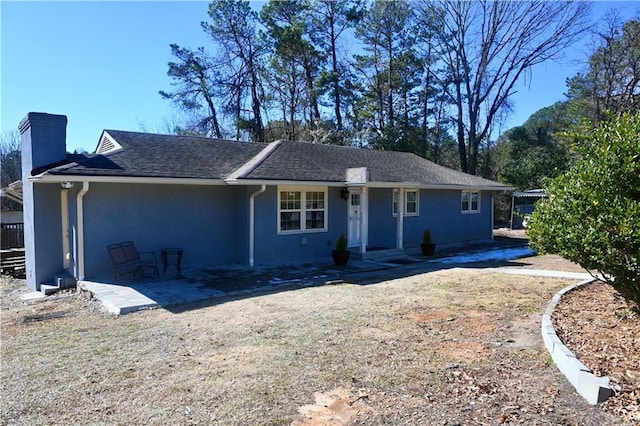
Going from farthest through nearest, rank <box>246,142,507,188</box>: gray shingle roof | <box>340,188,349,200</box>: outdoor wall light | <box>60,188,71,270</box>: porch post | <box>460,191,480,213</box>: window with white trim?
<box>460,191,480,213</box>: window with white trim
<box>340,188,349,200</box>: outdoor wall light
<box>246,142,507,188</box>: gray shingle roof
<box>60,188,71,270</box>: porch post

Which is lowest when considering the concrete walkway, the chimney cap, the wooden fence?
the concrete walkway

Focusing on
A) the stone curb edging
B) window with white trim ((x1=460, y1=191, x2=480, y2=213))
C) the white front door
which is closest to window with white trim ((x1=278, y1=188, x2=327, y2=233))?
the white front door

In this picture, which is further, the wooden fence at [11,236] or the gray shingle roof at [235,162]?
the wooden fence at [11,236]

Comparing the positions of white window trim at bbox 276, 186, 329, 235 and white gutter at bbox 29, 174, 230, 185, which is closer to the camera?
white gutter at bbox 29, 174, 230, 185

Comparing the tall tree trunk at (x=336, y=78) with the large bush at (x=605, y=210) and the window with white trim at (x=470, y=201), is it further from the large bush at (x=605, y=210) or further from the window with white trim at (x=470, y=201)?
the large bush at (x=605, y=210)

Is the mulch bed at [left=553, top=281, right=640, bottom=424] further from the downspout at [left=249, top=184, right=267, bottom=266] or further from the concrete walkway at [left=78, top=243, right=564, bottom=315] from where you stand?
the downspout at [left=249, top=184, right=267, bottom=266]

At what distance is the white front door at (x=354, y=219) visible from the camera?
13.8 meters

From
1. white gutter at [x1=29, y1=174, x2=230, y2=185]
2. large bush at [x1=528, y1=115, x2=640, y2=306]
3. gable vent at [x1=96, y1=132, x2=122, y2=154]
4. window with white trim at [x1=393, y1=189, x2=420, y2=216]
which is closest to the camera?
large bush at [x1=528, y1=115, x2=640, y2=306]

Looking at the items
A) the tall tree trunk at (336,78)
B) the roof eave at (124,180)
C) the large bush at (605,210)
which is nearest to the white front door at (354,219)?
the roof eave at (124,180)

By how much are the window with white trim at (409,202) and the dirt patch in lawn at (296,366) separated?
789 centimetres

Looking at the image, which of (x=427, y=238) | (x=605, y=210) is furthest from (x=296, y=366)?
(x=427, y=238)

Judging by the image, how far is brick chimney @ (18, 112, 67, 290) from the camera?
33.7 ft

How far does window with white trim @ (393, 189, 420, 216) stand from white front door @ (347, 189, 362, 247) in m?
1.91

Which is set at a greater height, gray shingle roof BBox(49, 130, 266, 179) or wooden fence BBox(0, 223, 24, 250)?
gray shingle roof BBox(49, 130, 266, 179)
